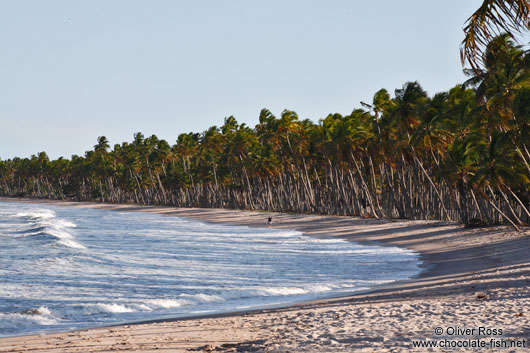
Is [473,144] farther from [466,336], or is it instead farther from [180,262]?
[466,336]

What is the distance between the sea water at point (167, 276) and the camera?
1755 centimetres

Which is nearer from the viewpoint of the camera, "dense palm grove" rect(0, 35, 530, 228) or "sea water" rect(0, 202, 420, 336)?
"sea water" rect(0, 202, 420, 336)

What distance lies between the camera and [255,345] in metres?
10.6

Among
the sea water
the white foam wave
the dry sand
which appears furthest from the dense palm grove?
the white foam wave

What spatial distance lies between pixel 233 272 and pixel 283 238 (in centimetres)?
1985

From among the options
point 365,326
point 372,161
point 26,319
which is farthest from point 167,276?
point 372,161

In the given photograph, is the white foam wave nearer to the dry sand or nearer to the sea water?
the sea water

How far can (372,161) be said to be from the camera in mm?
76188

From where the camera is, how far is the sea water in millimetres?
17547

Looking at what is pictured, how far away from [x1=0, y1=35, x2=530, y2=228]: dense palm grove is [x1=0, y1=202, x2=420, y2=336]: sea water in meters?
A: 10.1

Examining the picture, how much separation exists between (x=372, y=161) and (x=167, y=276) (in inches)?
2171

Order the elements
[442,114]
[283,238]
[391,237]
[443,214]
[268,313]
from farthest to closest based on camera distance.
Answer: [443,214]
[442,114]
[283,238]
[391,237]
[268,313]

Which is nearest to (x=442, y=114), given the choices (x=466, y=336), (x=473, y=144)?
(x=473, y=144)

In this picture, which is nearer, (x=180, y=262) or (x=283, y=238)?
(x=180, y=262)
